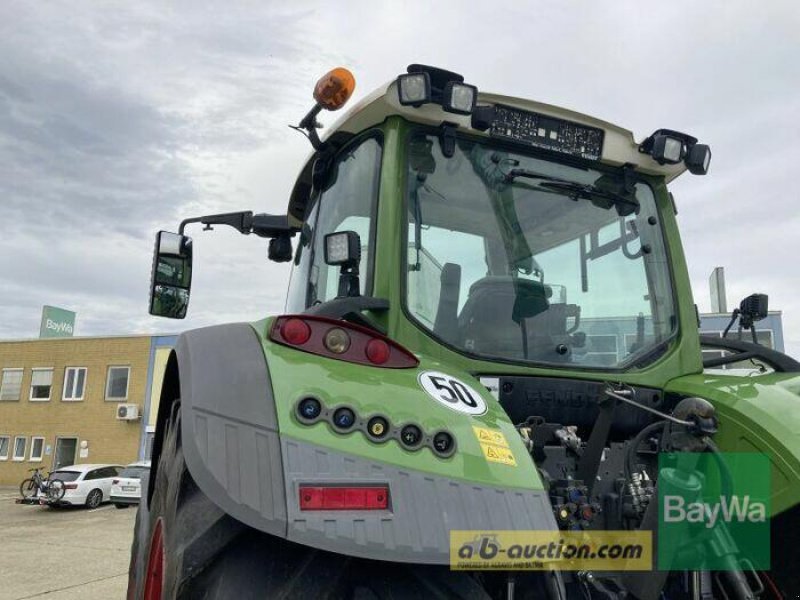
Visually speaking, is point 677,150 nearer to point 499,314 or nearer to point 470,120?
point 470,120

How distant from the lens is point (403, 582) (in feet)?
4.99

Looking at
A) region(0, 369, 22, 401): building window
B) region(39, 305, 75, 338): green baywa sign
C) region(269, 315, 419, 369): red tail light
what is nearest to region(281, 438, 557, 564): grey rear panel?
region(269, 315, 419, 369): red tail light

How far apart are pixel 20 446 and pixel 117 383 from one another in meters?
6.70

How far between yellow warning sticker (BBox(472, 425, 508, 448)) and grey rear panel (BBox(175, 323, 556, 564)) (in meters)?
0.15

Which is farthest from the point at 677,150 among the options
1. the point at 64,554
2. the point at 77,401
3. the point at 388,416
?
the point at 77,401

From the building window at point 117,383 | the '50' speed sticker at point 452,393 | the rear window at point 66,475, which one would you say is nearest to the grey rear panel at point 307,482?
the '50' speed sticker at point 452,393

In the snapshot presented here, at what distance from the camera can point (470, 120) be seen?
2627mm

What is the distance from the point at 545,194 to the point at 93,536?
15.8 meters

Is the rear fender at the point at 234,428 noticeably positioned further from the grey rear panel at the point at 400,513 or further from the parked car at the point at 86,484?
the parked car at the point at 86,484

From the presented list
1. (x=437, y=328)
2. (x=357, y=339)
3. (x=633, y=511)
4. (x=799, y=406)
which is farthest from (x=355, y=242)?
(x=799, y=406)

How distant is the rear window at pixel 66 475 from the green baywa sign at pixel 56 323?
16.5 metres

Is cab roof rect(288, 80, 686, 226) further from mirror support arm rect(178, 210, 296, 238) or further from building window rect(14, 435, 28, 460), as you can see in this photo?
building window rect(14, 435, 28, 460)
